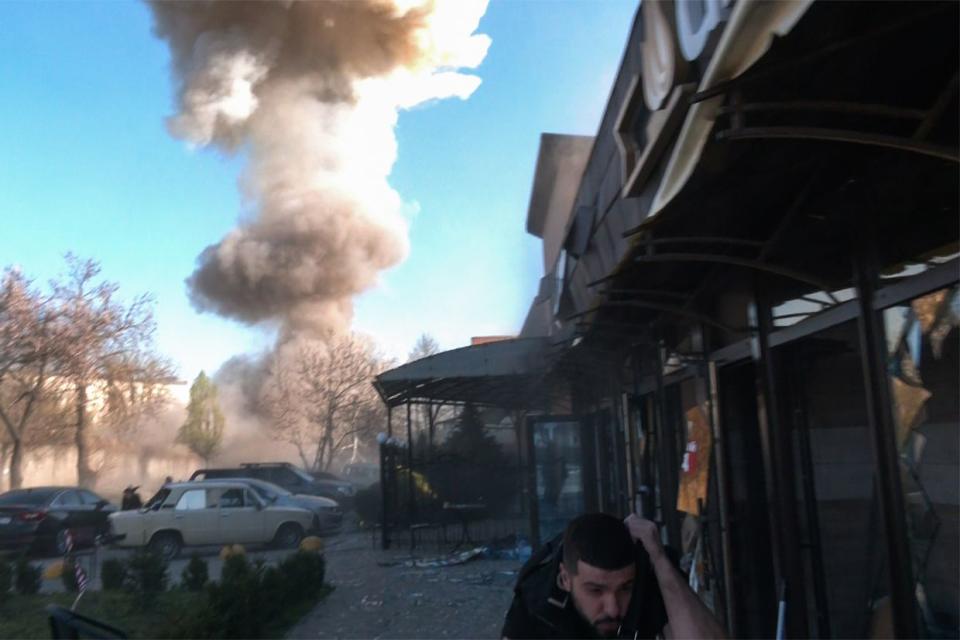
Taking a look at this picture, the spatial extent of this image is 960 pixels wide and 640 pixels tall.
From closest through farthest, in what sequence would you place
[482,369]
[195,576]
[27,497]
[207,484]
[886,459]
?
1. [886,459]
2. [195,576]
3. [482,369]
4. [27,497]
5. [207,484]

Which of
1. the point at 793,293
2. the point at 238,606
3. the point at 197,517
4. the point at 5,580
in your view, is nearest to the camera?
the point at 793,293

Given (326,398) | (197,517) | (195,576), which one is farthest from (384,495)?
(326,398)

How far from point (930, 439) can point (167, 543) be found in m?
13.1

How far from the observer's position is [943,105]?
6.54 ft

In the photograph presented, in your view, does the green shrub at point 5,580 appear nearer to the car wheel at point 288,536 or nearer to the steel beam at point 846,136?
the car wheel at point 288,536

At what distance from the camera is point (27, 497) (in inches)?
525

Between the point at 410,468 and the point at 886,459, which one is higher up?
the point at 886,459

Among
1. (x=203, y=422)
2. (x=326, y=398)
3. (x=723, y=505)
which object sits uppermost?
(x=326, y=398)

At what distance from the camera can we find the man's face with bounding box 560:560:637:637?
1.67 meters

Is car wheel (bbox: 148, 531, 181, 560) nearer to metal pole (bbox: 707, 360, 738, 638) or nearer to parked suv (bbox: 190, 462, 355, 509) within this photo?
parked suv (bbox: 190, 462, 355, 509)

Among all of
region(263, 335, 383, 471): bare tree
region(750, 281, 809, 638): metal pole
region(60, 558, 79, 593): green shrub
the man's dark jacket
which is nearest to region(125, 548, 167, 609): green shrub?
region(60, 558, 79, 593): green shrub

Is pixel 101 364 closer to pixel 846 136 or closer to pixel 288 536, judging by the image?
pixel 288 536

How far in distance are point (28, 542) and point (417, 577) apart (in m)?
6.87

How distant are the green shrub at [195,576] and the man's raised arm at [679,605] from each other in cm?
737
